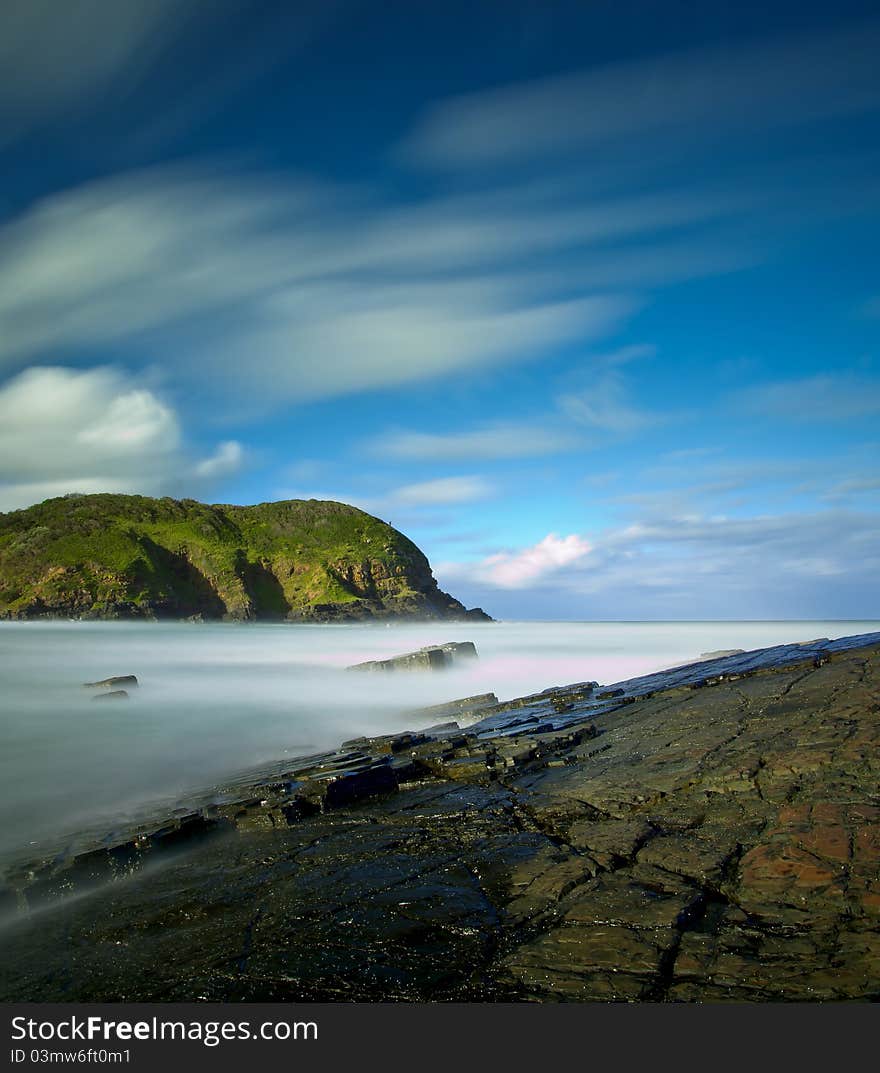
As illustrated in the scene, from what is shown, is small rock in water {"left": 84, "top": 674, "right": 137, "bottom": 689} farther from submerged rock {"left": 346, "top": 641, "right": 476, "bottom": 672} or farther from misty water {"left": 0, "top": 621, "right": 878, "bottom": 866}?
submerged rock {"left": 346, "top": 641, "right": 476, "bottom": 672}

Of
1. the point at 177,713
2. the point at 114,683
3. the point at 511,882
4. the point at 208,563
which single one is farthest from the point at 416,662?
the point at 208,563

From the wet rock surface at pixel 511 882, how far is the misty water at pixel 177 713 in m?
3.50

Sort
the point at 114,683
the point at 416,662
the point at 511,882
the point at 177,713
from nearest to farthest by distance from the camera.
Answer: the point at 511,882
the point at 177,713
the point at 114,683
the point at 416,662

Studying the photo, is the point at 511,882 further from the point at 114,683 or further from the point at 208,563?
the point at 208,563

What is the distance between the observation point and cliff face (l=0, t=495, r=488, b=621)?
99688mm

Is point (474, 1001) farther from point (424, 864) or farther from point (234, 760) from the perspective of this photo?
point (234, 760)

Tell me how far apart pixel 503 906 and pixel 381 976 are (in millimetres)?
1550

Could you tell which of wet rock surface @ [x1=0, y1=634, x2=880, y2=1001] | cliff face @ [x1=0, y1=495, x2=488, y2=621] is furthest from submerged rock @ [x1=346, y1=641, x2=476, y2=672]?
cliff face @ [x1=0, y1=495, x2=488, y2=621]

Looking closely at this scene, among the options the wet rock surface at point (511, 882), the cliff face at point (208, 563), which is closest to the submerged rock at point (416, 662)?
the wet rock surface at point (511, 882)

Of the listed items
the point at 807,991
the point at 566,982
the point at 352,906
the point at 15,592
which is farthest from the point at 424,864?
the point at 15,592

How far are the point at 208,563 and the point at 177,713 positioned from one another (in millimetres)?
100994

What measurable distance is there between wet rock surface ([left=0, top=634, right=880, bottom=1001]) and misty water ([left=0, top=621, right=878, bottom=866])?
3499 mm

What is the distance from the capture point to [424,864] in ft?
24.9

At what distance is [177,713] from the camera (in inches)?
957
